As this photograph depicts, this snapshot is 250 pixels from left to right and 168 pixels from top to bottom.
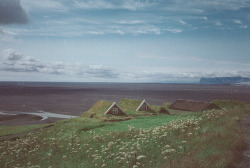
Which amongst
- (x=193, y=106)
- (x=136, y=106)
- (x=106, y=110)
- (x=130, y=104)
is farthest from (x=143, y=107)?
(x=193, y=106)

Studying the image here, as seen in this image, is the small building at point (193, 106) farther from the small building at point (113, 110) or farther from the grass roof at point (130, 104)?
the small building at point (113, 110)

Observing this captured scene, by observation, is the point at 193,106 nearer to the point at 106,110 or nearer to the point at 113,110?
the point at 113,110

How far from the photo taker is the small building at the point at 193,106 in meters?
53.0

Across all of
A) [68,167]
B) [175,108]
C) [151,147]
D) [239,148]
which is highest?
[239,148]

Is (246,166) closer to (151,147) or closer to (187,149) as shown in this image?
(187,149)

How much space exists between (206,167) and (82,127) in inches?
1111

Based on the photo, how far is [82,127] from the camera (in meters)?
32.2

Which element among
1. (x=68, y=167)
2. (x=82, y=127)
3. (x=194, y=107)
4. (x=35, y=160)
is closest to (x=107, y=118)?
(x=82, y=127)

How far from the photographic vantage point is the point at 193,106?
5550 cm

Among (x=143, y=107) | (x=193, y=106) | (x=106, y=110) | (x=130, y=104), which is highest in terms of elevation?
(x=130, y=104)

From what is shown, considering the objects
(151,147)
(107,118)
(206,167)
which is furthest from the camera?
(107,118)

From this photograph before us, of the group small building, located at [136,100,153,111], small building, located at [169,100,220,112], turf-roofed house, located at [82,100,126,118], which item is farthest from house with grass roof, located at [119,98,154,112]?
small building, located at [169,100,220,112]

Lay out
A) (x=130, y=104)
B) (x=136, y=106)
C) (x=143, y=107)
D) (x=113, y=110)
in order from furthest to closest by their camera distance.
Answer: (x=130, y=104) → (x=136, y=106) → (x=143, y=107) → (x=113, y=110)

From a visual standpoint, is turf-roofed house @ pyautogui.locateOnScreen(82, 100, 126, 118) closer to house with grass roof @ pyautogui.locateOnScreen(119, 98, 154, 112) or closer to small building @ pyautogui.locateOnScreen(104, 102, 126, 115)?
small building @ pyautogui.locateOnScreen(104, 102, 126, 115)
